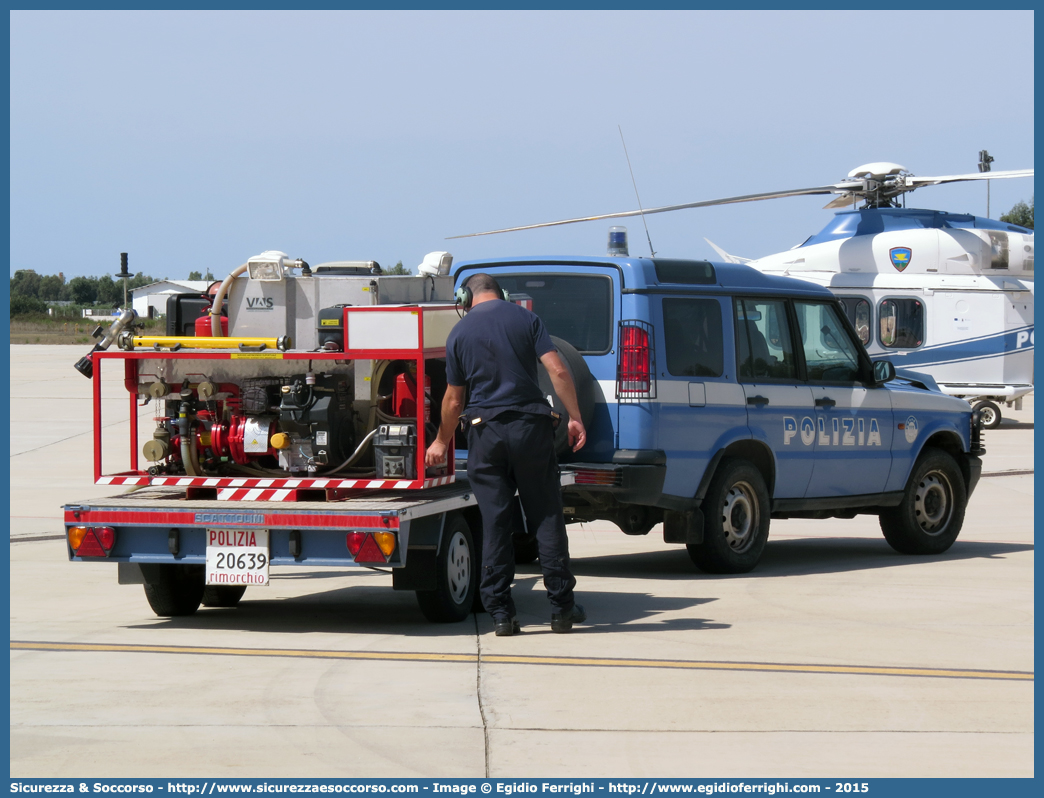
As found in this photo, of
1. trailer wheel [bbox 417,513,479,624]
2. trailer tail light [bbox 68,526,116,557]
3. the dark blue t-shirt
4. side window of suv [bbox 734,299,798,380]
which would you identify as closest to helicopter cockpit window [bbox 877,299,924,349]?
side window of suv [bbox 734,299,798,380]

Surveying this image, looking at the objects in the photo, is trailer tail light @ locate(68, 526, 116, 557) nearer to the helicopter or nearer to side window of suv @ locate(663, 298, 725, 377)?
side window of suv @ locate(663, 298, 725, 377)

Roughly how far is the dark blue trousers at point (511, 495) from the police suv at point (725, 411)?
1.05 meters

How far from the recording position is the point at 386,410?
28.8 ft

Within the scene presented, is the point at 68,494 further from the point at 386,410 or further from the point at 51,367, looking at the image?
the point at 51,367

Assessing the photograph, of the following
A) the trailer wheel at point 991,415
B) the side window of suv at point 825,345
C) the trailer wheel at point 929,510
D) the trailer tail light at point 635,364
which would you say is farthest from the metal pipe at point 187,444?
the trailer wheel at point 991,415

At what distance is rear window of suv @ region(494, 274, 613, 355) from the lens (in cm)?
983

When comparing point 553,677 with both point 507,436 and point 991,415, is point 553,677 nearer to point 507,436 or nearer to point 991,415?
point 507,436

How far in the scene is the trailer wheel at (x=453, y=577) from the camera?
827 cm

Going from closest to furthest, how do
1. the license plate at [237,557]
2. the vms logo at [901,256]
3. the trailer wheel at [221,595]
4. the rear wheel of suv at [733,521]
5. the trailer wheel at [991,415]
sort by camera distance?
the license plate at [237,557] < the trailer wheel at [221,595] < the rear wheel of suv at [733,521] < the vms logo at [901,256] < the trailer wheel at [991,415]

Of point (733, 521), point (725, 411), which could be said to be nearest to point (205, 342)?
point (725, 411)

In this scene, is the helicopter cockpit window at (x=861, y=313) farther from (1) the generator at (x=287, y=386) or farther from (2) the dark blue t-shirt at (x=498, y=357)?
(2) the dark blue t-shirt at (x=498, y=357)

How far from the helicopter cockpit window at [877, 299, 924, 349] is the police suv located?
45.2 ft

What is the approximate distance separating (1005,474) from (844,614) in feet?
36.0

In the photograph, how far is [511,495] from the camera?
809 centimetres
